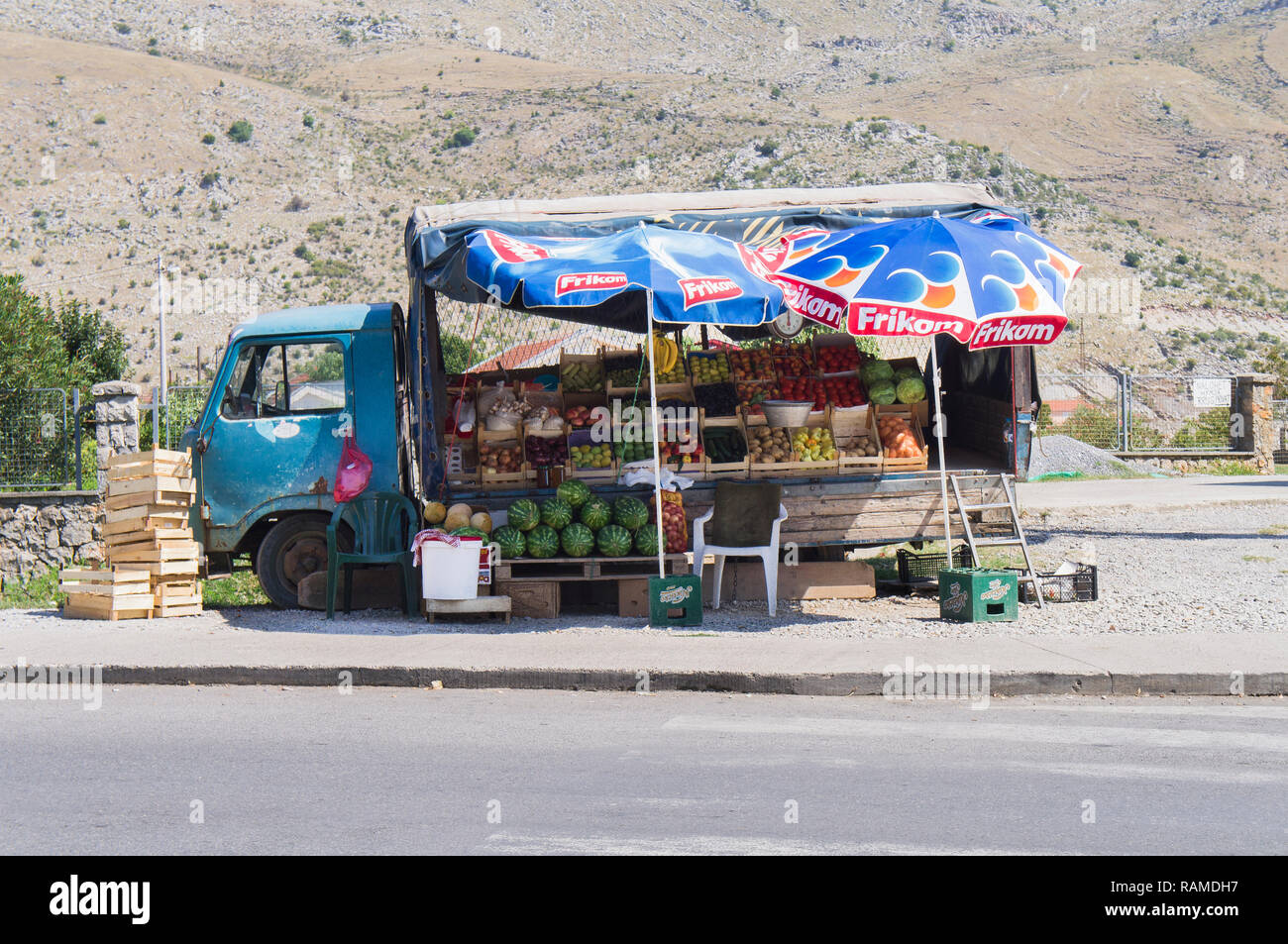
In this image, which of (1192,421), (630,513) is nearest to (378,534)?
(630,513)

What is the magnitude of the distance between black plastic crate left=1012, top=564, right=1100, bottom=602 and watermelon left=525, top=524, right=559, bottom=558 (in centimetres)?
435

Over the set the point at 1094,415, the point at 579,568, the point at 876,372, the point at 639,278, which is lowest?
the point at 579,568

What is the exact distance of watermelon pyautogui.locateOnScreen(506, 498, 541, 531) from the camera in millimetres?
10930

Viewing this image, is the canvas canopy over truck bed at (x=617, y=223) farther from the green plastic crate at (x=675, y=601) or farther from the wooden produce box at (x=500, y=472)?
the green plastic crate at (x=675, y=601)

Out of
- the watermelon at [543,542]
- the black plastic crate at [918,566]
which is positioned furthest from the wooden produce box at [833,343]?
the watermelon at [543,542]

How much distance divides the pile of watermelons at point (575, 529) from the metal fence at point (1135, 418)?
63.4 ft

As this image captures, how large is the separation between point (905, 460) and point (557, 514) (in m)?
3.35

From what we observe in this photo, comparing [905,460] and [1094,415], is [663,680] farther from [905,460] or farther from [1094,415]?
[1094,415]

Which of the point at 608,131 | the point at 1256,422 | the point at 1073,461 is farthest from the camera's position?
the point at 608,131

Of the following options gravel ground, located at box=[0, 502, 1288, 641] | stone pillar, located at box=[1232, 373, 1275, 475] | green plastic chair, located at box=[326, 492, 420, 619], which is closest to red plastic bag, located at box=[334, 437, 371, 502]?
green plastic chair, located at box=[326, 492, 420, 619]

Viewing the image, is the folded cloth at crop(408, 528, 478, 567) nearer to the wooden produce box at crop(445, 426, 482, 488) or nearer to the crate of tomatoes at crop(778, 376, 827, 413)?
the wooden produce box at crop(445, 426, 482, 488)

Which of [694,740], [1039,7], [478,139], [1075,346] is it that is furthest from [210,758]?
[1039,7]

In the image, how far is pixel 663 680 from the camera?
8562mm

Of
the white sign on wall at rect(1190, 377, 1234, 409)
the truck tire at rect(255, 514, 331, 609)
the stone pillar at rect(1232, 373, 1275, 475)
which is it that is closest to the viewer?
the truck tire at rect(255, 514, 331, 609)
